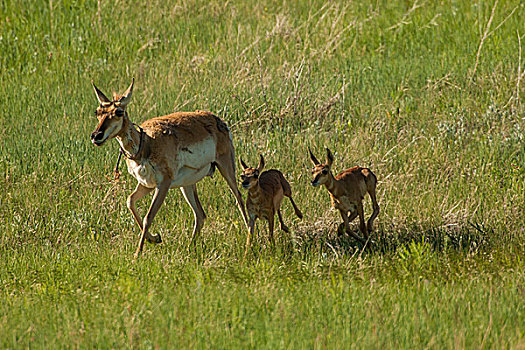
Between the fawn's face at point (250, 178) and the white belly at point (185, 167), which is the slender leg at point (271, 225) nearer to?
the fawn's face at point (250, 178)

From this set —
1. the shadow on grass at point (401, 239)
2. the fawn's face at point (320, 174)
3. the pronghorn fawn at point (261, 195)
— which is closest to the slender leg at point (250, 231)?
the pronghorn fawn at point (261, 195)

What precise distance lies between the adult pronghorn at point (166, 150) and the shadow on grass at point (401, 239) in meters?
0.95

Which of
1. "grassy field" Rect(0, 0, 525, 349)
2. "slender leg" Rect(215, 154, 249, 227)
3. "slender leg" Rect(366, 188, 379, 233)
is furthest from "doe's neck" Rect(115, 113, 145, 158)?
"slender leg" Rect(366, 188, 379, 233)

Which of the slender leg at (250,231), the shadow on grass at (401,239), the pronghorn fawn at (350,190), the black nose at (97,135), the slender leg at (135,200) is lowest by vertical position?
the shadow on grass at (401,239)

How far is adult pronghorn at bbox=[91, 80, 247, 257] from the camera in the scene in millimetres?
7574

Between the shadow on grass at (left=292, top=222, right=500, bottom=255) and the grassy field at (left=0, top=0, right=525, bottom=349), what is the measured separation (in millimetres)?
29

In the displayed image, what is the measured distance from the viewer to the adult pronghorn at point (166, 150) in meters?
7.57

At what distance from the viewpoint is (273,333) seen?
5.87m

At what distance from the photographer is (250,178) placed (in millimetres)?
7887

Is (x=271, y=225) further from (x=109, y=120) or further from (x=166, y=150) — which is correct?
(x=109, y=120)

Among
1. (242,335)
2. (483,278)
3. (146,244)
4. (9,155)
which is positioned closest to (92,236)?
(146,244)

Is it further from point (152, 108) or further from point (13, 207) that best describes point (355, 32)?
point (13, 207)

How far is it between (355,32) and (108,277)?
867cm

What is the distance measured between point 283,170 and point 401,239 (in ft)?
7.41
